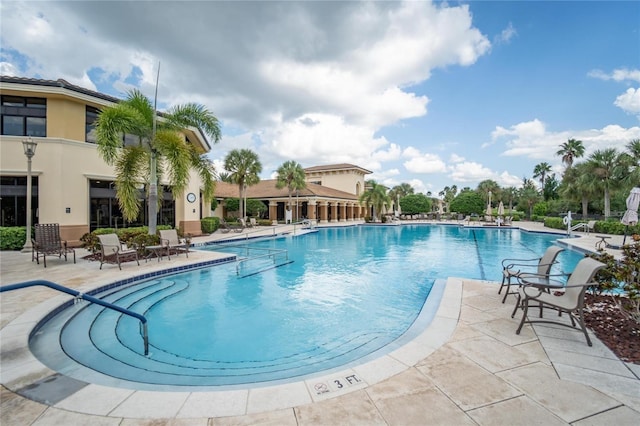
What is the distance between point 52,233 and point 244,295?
308 inches

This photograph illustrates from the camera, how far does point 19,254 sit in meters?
11.1

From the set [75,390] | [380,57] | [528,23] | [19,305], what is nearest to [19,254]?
[19,305]

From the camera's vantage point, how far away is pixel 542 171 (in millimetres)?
57844

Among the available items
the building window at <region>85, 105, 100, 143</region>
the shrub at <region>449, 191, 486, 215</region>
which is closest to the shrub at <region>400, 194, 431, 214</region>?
the shrub at <region>449, 191, 486, 215</region>

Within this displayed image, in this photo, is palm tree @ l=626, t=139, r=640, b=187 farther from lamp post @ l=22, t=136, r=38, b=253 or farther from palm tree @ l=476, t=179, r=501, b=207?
lamp post @ l=22, t=136, r=38, b=253

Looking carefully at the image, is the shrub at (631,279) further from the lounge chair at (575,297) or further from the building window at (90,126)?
the building window at (90,126)

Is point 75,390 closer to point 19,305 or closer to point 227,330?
point 227,330

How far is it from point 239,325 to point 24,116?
15.2 meters

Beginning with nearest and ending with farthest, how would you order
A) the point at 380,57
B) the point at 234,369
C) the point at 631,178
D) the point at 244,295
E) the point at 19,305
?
the point at 234,369
the point at 19,305
the point at 244,295
the point at 380,57
the point at 631,178

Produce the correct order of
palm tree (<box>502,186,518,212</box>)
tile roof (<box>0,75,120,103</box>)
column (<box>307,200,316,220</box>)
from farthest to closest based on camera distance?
palm tree (<box>502,186,518,212</box>)
column (<box>307,200,316,220</box>)
tile roof (<box>0,75,120,103</box>)

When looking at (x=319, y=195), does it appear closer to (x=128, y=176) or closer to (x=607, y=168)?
(x=128, y=176)

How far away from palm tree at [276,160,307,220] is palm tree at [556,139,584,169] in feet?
113

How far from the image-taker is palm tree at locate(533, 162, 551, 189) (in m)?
57.3

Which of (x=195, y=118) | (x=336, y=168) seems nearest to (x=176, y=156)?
(x=195, y=118)
